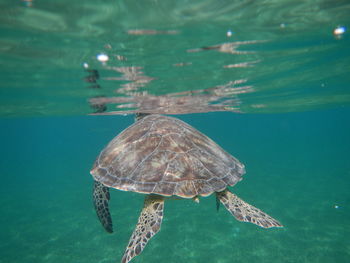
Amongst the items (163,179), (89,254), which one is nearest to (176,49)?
(163,179)

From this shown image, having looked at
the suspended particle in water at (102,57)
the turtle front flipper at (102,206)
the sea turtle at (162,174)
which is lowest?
the turtle front flipper at (102,206)

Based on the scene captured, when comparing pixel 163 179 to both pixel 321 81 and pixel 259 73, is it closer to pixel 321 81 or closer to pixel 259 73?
pixel 259 73

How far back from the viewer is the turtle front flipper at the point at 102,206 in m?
5.23

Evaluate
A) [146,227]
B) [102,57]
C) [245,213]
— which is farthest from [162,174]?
[102,57]

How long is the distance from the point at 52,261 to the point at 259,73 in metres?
15.7

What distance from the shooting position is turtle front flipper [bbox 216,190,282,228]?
157 inches

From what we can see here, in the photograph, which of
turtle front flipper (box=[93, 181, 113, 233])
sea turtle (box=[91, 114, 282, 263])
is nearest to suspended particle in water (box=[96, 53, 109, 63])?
sea turtle (box=[91, 114, 282, 263])

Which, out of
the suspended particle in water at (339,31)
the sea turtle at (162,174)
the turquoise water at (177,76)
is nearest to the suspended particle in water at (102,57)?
the turquoise water at (177,76)

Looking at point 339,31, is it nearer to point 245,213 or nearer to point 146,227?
point 245,213

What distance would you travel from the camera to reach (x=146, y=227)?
152 inches

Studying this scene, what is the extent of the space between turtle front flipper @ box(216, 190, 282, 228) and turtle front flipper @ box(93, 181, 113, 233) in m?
2.96

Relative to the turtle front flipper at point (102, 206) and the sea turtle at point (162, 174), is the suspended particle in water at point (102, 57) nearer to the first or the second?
the sea turtle at point (162, 174)

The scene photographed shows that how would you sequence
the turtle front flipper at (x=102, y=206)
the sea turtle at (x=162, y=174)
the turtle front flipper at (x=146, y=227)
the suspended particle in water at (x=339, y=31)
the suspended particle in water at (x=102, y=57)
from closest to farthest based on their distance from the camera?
the turtle front flipper at (x=146, y=227) → the sea turtle at (x=162, y=174) → the turtle front flipper at (x=102, y=206) → the suspended particle in water at (x=339, y=31) → the suspended particle in water at (x=102, y=57)

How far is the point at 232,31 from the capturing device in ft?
26.1
